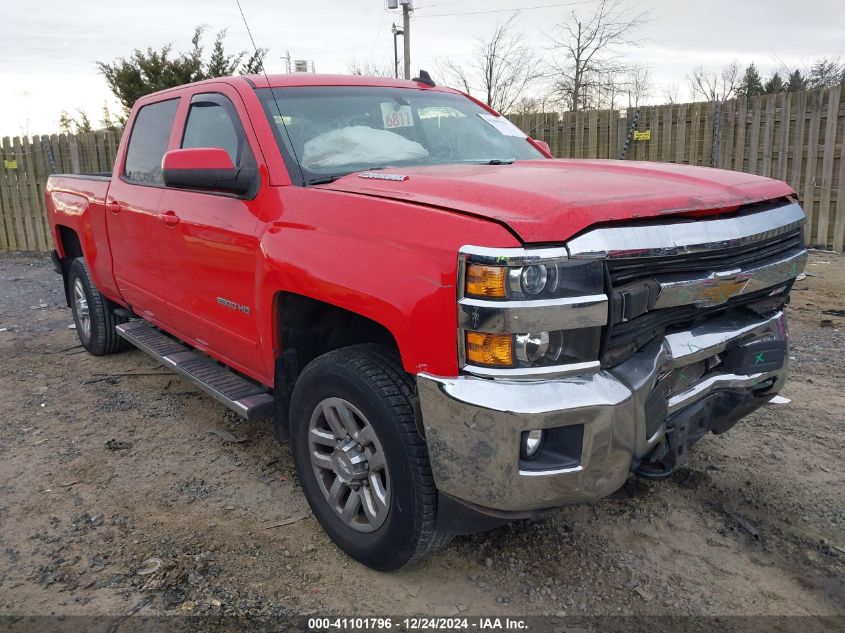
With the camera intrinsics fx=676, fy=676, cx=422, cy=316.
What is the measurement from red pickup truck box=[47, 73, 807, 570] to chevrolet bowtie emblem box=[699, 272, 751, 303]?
0.01 meters

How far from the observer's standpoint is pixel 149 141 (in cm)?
439

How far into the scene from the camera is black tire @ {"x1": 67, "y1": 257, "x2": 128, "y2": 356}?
541cm

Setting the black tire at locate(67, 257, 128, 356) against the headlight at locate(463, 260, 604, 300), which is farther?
the black tire at locate(67, 257, 128, 356)

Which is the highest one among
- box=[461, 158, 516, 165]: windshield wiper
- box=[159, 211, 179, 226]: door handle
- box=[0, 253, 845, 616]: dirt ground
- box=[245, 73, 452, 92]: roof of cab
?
box=[245, 73, 452, 92]: roof of cab

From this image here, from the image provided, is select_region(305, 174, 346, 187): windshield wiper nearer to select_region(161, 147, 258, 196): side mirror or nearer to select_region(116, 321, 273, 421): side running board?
select_region(161, 147, 258, 196): side mirror

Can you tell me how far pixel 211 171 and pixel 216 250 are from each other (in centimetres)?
44

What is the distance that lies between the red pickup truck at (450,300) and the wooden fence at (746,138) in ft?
23.8

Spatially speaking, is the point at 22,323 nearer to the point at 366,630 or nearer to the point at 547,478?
the point at 366,630

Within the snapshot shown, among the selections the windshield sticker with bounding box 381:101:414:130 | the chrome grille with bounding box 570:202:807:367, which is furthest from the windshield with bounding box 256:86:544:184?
the chrome grille with bounding box 570:202:807:367

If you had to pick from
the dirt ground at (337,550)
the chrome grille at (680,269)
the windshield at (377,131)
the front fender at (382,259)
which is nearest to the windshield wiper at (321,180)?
the windshield at (377,131)

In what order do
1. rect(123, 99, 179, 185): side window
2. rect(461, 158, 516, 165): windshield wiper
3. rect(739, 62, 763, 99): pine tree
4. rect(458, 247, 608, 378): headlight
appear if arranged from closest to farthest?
rect(458, 247, 608, 378): headlight → rect(461, 158, 516, 165): windshield wiper → rect(123, 99, 179, 185): side window → rect(739, 62, 763, 99): pine tree

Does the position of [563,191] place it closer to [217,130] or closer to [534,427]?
[534,427]

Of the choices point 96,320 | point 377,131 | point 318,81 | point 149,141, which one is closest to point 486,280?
point 377,131

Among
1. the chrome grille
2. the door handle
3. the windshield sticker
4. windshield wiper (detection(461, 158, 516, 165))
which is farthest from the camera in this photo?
the door handle
